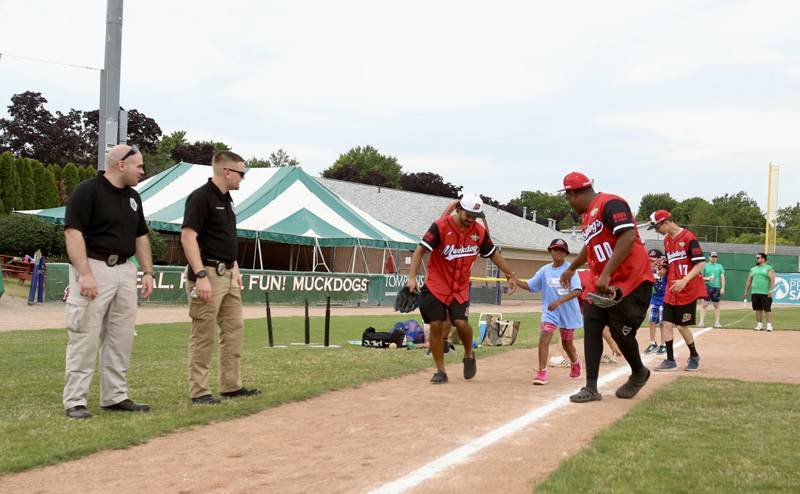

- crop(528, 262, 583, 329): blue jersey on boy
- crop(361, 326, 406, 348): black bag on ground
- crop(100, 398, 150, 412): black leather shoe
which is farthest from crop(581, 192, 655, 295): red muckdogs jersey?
crop(361, 326, 406, 348): black bag on ground

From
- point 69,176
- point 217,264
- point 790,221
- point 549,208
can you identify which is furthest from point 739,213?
point 217,264

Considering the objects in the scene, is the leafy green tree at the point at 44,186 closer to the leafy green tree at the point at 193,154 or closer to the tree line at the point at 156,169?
the tree line at the point at 156,169

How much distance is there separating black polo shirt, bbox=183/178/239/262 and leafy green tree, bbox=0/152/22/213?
36.6 m

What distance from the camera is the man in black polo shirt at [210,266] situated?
22.1 ft

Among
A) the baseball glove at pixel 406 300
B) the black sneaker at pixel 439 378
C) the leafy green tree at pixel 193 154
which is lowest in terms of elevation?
the black sneaker at pixel 439 378

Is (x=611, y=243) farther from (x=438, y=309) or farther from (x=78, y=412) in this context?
(x=78, y=412)

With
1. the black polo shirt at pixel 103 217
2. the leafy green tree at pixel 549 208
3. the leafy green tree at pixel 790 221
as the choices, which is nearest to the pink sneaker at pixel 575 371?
the black polo shirt at pixel 103 217

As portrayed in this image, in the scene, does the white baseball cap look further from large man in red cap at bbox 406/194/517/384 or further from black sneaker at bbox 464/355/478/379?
black sneaker at bbox 464/355/478/379

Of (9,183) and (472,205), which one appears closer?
(472,205)

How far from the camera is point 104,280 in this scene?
623cm

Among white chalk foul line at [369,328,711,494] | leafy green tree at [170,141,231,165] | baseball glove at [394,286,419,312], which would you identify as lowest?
white chalk foul line at [369,328,711,494]

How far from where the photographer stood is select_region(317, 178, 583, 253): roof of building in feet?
166

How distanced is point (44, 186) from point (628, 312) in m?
40.2

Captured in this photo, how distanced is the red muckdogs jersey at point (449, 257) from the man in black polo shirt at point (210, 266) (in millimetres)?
2107
